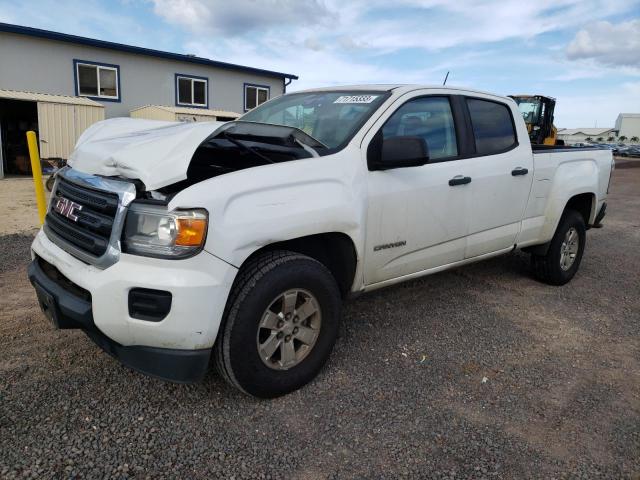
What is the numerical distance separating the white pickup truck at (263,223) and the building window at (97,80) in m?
14.1

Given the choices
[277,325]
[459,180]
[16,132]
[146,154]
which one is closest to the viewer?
[146,154]

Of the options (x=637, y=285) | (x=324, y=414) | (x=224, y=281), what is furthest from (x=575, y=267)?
(x=224, y=281)

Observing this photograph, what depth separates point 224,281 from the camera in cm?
237

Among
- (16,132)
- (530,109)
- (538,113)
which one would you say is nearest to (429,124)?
(16,132)

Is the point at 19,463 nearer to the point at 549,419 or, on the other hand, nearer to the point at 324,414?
the point at 324,414

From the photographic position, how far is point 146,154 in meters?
2.49

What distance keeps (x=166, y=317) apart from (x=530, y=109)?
64.6ft

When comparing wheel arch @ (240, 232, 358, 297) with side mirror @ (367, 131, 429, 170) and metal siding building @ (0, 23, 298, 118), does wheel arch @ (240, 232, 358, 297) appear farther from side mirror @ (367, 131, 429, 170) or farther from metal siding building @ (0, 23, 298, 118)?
metal siding building @ (0, 23, 298, 118)

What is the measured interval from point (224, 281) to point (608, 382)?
8.37 ft

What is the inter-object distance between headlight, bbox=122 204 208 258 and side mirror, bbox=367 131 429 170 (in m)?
1.25

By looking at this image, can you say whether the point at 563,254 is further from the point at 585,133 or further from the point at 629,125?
the point at 585,133

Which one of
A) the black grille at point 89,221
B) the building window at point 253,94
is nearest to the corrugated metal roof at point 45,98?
the building window at point 253,94

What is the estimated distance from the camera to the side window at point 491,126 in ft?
13.1

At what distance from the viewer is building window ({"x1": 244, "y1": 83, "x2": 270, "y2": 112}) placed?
20.0 m
